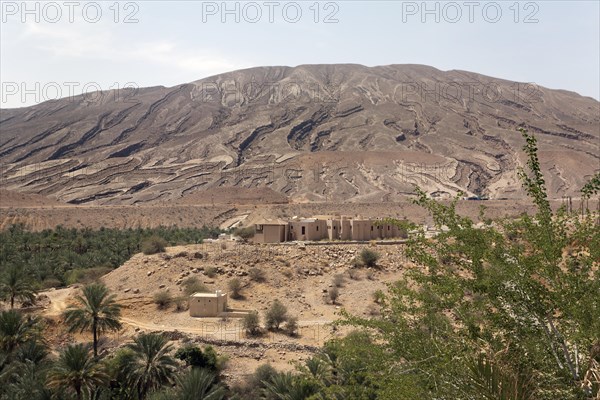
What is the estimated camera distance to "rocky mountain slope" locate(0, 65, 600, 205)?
315 ft

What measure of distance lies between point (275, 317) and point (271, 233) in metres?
13.0

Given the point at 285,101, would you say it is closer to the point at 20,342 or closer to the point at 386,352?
the point at 20,342

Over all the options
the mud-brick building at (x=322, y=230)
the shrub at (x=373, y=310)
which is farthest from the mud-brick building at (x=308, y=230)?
the shrub at (x=373, y=310)

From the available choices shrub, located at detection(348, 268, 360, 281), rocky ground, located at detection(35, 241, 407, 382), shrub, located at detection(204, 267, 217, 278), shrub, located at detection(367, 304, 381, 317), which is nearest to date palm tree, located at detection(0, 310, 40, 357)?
rocky ground, located at detection(35, 241, 407, 382)

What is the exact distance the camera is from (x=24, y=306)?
27875 millimetres

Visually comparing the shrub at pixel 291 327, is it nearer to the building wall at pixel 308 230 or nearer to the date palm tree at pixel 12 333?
the date palm tree at pixel 12 333

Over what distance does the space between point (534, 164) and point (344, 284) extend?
25.7 m

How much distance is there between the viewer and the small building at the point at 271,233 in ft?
126

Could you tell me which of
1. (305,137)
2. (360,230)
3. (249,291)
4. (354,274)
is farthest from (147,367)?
(305,137)

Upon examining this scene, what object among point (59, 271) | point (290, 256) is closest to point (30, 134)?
point (59, 271)

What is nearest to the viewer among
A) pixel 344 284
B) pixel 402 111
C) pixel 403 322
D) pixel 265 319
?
pixel 403 322

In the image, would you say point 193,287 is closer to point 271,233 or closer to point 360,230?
point 271,233

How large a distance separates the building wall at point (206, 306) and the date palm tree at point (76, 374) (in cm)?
1132

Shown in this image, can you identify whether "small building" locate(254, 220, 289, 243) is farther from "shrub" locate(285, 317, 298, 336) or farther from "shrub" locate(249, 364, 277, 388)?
"shrub" locate(249, 364, 277, 388)
